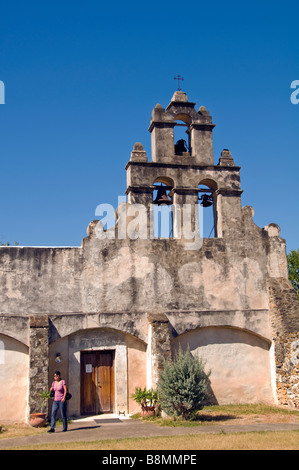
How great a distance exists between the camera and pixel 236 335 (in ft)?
58.7

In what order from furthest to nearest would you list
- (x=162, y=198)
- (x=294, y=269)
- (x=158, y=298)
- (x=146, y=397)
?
(x=294, y=269) → (x=162, y=198) → (x=158, y=298) → (x=146, y=397)

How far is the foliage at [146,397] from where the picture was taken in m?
15.6

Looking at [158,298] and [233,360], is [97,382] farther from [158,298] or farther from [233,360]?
[233,360]

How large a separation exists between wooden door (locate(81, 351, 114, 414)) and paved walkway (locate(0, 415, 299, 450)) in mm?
1535

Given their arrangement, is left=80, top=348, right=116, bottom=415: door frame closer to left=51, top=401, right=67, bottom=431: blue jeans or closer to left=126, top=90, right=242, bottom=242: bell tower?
left=51, top=401, right=67, bottom=431: blue jeans

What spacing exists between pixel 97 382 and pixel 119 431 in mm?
3659

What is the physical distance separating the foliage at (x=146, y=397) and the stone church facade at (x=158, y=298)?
0.41 meters

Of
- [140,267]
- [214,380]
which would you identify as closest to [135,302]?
[140,267]

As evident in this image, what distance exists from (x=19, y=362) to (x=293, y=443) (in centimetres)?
878

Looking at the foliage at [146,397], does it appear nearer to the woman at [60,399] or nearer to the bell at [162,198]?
the woman at [60,399]

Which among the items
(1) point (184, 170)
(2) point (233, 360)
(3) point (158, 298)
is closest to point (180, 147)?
(1) point (184, 170)

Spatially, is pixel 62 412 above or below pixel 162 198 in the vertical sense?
below

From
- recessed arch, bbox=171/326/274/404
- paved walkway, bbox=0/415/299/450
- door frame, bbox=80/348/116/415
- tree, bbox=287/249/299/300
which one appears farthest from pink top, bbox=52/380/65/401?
tree, bbox=287/249/299/300

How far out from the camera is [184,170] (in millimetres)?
18531
